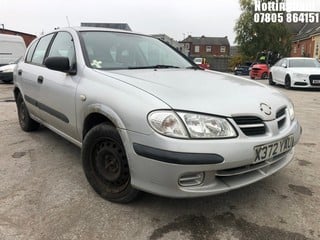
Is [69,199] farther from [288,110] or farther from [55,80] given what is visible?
[288,110]

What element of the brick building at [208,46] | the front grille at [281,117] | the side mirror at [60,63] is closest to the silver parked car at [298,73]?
the front grille at [281,117]

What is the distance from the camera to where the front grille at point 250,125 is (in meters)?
2.60

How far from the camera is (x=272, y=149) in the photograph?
2748 mm

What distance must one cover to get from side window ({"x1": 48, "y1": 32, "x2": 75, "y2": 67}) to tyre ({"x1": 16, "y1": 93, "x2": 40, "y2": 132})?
4.37ft

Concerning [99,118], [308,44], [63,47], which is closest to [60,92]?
[63,47]

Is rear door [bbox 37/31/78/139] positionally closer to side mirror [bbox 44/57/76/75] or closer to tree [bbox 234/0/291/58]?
side mirror [bbox 44/57/76/75]

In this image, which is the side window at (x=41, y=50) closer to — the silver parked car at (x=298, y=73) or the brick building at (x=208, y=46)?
the silver parked car at (x=298, y=73)

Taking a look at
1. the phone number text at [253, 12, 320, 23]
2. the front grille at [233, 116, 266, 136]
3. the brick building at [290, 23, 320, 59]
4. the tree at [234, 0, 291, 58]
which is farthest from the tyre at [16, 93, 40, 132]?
the phone number text at [253, 12, 320, 23]

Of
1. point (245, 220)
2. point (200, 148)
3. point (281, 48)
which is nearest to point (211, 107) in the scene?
point (200, 148)

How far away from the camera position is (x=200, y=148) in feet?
7.91

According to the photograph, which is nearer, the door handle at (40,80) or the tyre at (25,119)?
the door handle at (40,80)

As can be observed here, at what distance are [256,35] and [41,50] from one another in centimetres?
4245

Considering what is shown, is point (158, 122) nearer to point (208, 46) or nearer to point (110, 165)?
point (110, 165)

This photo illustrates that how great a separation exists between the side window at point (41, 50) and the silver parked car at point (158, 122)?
2.54ft
